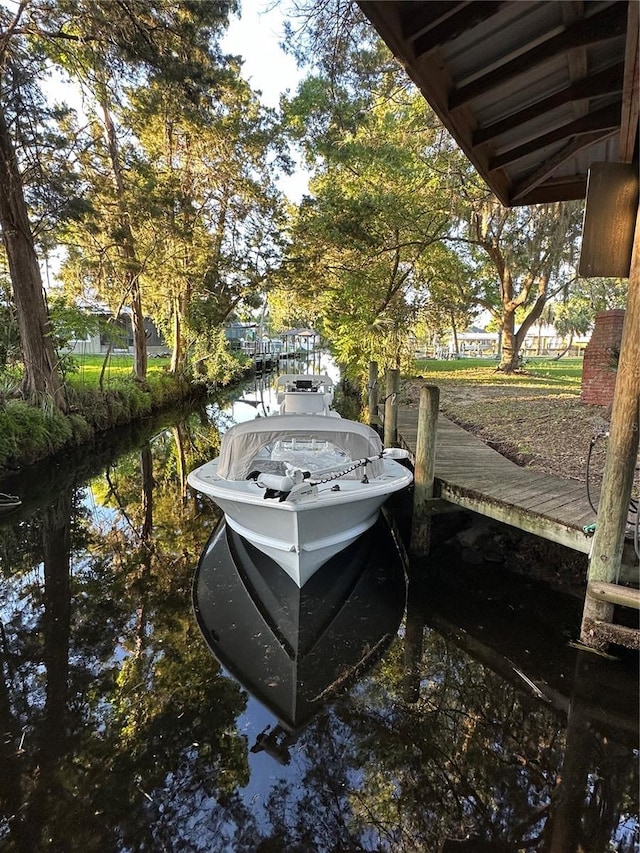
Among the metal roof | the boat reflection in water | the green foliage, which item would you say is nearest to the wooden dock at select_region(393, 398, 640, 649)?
the boat reflection in water

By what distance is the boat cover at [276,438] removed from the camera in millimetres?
6102

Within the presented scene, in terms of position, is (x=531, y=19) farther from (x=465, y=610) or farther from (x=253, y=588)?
(x=253, y=588)

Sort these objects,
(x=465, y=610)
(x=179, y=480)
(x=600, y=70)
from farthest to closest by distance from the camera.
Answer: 1. (x=179, y=480)
2. (x=465, y=610)
3. (x=600, y=70)

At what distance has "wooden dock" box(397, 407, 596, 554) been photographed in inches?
181

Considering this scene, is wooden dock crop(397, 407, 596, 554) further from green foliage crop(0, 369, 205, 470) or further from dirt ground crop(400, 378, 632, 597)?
green foliage crop(0, 369, 205, 470)

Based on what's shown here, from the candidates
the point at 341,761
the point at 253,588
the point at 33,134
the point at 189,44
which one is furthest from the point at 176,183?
the point at 341,761

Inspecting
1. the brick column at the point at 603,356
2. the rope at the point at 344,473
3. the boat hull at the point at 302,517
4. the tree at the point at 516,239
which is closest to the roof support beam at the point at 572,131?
the rope at the point at 344,473

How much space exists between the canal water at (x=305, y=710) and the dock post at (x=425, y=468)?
41 centimetres

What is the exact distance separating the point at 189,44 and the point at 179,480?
8.42 meters

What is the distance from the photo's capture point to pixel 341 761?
3.30 metres

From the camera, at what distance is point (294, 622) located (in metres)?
4.88

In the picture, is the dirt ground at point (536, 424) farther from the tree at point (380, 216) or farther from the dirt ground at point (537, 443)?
the tree at point (380, 216)

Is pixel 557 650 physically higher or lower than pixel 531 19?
lower

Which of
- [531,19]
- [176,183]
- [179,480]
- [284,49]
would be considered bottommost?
[179,480]
